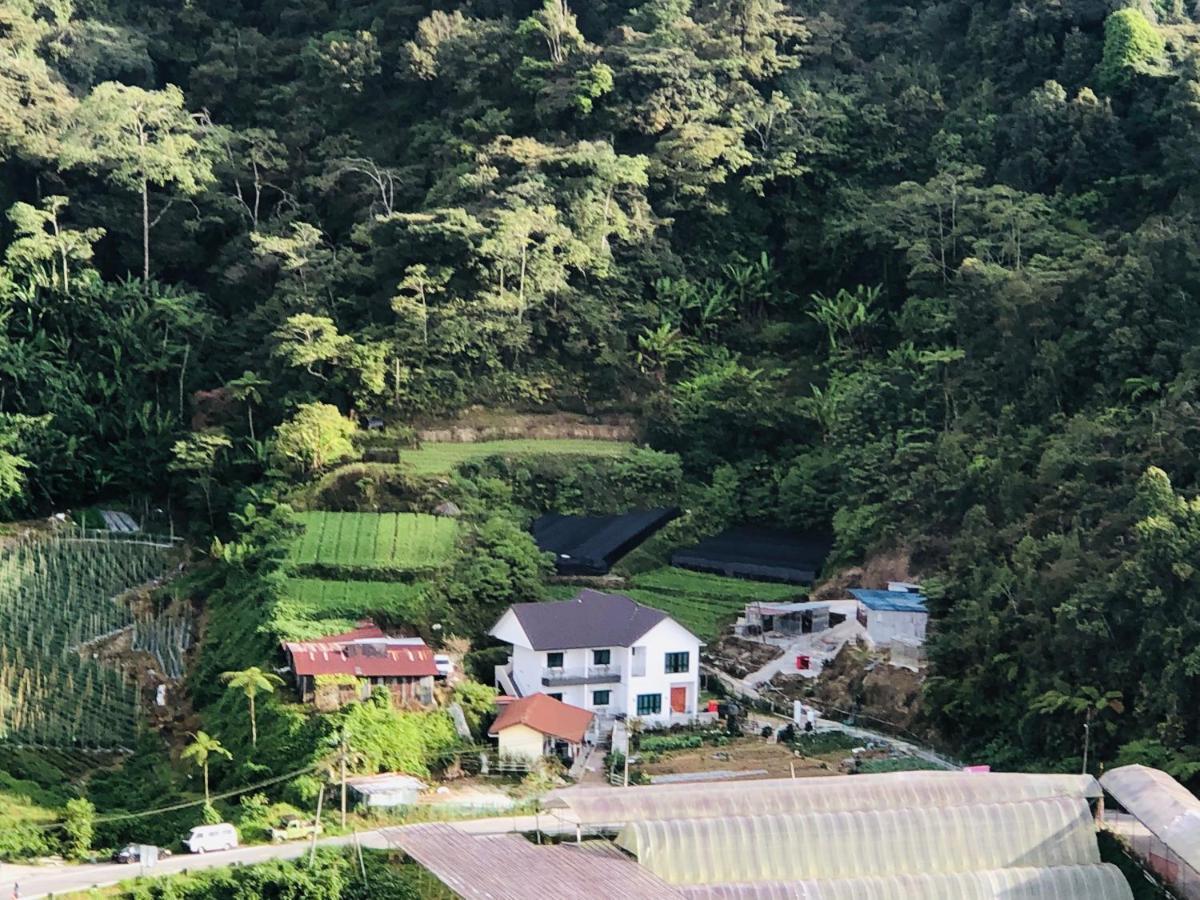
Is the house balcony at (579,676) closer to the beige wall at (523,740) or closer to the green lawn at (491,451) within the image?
the beige wall at (523,740)

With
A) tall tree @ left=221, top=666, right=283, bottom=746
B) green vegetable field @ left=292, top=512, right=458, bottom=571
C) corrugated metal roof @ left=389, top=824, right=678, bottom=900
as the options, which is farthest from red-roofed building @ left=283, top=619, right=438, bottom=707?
corrugated metal roof @ left=389, top=824, right=678, bottom=900

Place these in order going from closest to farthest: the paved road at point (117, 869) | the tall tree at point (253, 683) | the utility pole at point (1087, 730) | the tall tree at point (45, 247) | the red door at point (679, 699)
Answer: the paved road at point (117, 869) → the utility pole at point (1087, 730) → the tall tree at point (253, 683) → the red door at point (679, 699) → the tall tree at point (45, 247)

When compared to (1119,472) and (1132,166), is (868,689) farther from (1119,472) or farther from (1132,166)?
(1132,166)

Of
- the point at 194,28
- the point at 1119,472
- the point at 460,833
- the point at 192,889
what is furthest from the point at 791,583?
the point at 194,28

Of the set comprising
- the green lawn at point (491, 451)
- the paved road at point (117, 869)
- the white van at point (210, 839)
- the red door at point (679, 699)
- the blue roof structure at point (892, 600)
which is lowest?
the paved road at point (117, 869)

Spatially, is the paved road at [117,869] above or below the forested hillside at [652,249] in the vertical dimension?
below

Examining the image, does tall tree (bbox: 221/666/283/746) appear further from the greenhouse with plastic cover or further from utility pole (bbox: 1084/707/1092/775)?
utility pole (bbox: 1084/707/1092/775)

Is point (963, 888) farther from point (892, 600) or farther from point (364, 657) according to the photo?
point (364, 657)

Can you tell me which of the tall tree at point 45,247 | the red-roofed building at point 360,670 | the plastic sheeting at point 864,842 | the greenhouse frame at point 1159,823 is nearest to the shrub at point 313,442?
the red-roofed building at point 360,670
